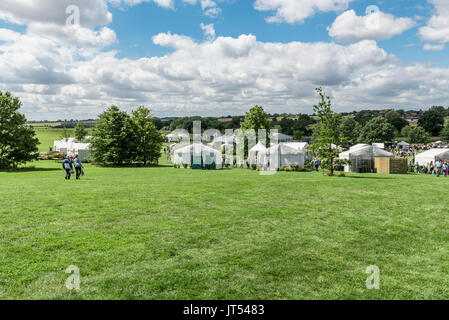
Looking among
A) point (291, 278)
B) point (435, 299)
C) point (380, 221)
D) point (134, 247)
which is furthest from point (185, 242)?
point (380, 221)

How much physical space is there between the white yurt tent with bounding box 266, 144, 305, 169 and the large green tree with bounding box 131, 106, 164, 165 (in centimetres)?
1705

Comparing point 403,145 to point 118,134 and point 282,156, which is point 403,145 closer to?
point 282,156

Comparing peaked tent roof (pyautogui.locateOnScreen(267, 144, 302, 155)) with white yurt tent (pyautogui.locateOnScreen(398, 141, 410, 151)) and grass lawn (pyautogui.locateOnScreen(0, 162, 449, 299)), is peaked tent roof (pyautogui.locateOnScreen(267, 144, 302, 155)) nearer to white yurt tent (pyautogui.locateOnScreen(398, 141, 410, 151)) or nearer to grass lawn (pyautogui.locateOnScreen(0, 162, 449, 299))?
grass lawn (pyautogui.locateOnScreen(0, 162, 449, 299))

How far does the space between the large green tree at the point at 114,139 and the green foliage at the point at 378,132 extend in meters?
69.3

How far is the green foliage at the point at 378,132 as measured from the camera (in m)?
82.6

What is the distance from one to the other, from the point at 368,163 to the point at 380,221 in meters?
24.7

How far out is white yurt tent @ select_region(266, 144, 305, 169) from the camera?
32.9 metres

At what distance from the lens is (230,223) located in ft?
29.9

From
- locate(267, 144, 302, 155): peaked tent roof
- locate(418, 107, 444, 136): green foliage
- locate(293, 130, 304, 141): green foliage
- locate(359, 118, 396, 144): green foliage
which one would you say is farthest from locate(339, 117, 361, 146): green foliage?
locate(267, 144, 302, 155): peaked tent roof

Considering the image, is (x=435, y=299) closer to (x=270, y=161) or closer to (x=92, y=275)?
(x=92, y=275)

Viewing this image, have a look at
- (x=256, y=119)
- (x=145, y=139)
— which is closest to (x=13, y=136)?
(x=145, y=139)

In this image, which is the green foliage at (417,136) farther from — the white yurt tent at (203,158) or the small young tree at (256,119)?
the white yurt tent at (203,158)

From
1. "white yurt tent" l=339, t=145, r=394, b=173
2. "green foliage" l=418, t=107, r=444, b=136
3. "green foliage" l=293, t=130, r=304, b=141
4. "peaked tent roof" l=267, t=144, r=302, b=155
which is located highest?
"green foliage" l=418, t=107, r=444, b=136

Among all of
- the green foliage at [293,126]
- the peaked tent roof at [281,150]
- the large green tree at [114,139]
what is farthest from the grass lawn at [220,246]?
the green foliage at [293,126]
